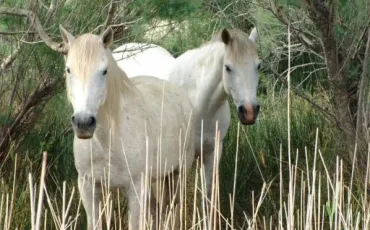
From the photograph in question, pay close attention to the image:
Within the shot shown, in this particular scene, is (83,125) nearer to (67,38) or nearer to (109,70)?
(109,70)

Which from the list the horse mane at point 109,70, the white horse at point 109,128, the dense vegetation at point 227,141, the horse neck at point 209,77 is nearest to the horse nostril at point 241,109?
the dense vegetation at point 227,141

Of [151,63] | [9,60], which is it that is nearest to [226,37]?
[151,63]

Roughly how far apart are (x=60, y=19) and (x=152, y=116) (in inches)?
39.8

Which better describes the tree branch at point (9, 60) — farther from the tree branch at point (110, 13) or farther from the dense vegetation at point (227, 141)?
the tree branch at point (110, 13)

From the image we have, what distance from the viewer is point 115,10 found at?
6270 millimetres

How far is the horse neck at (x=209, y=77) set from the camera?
7.18 metres

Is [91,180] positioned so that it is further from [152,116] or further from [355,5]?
[355,5]

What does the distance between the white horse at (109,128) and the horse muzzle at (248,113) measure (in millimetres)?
608

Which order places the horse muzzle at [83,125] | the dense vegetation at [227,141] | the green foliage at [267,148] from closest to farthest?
the horse muzzle at [83,125], the dense vegetation at [227,141], the green foliage at [267,148]

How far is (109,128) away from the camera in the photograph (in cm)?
568

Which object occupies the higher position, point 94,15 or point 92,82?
point 94,15

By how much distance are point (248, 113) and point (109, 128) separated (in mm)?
1234

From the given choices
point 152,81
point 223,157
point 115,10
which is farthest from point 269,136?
point 115,10

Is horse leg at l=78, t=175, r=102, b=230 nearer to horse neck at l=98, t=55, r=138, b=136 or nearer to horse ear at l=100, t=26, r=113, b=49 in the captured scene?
horse neck at l=98, t=55, r=138, b=136
